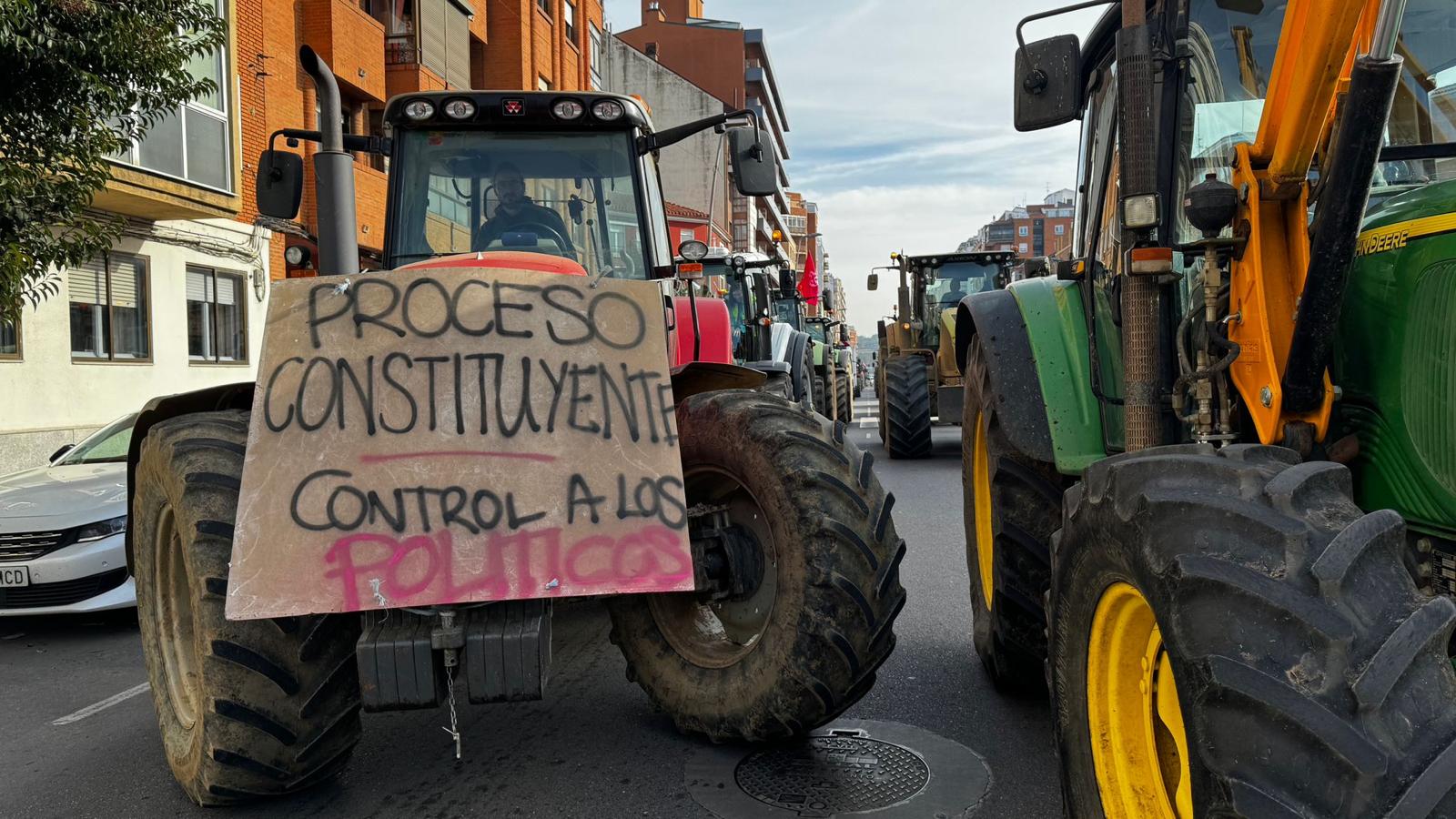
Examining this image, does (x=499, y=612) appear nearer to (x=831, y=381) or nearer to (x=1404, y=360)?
(x=1404, y=360)

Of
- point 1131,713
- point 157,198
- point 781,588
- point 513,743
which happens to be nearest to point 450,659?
point 781,588

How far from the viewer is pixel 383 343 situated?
307 centimetres

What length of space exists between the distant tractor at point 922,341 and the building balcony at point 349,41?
1005 cm

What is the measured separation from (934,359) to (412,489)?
12.7 m

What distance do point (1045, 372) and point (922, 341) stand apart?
1222 centimetres

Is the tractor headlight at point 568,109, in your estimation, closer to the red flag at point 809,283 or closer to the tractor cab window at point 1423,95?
the tractor cab window at point 1423,95

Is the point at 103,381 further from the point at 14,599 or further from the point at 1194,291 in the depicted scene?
the point at 1194,291

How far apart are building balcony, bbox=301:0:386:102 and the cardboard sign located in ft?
54.0

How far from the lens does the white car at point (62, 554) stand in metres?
5.89

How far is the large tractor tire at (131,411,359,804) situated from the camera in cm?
301

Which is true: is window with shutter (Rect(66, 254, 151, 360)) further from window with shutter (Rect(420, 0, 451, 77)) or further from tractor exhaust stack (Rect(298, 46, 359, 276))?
tractor exhaust stack (Rect(298, 46, 359, 276))

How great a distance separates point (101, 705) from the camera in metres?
4.73

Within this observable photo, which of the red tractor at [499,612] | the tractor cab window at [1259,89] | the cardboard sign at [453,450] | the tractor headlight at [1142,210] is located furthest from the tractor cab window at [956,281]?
the cardboard sign at [453,450]

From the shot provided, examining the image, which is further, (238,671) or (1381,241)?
(238,671)
